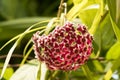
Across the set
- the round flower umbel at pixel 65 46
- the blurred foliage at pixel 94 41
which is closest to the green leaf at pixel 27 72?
the blurred foliage at pixel 94 41

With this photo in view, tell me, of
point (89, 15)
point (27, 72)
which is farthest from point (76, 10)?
point (27, 72)

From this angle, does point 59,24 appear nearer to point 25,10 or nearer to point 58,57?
point 58,57

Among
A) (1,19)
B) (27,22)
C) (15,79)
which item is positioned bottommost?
(15,79)

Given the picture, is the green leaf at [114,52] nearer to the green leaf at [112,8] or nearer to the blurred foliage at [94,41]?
the blurred foliage at [94,41]

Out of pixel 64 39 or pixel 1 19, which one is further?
pixel 1 19

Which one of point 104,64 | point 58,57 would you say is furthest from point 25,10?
point 58,57

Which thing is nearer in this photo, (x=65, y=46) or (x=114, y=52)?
(x=65, y=46)

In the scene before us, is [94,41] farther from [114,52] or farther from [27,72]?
[27,72]
